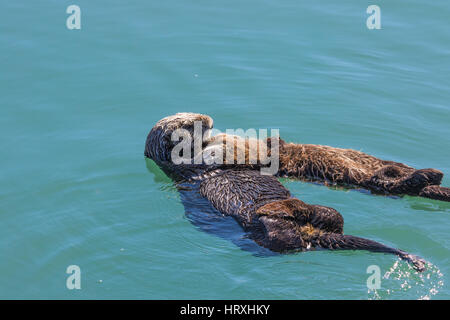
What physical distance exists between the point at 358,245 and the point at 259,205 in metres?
0.99

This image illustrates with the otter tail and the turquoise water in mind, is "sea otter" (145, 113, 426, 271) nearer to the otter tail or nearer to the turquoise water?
the otter tail

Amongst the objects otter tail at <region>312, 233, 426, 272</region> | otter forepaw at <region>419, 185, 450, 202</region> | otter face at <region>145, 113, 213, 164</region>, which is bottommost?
otter tail at <region>312, 233, 426, 272</region>

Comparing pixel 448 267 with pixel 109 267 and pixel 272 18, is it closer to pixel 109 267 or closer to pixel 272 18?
pixel 109 267

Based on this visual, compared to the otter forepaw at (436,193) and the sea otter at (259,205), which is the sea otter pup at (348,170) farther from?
the sea otter at (259,205)

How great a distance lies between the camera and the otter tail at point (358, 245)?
15.8 ft

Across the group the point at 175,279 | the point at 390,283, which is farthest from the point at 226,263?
the point at 390,283

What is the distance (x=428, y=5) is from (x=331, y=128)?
5.08 meters

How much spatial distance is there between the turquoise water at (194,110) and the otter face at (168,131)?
0.27 m

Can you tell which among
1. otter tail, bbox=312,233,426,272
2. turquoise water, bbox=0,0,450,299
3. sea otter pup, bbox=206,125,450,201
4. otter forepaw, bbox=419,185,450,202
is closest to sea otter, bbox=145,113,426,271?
otter tail, bbox=312,233,426,272

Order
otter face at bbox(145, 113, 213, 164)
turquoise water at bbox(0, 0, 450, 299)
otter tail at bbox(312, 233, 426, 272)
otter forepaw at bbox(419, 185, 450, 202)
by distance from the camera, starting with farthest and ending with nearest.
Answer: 1. otter face at bbox(145, 113, 213, 164)
2. otter forepaw at bbox(419, 185, 450, 202)
3. turquoise water at bbox(0, 0, 450, 299)
4. otter tail at bbox(312, 233, 426, 272)

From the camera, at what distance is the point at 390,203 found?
606cm

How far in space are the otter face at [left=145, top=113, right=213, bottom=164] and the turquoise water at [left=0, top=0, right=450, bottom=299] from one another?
0.87 feet

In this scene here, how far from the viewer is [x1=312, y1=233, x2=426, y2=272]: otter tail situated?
4816 mm

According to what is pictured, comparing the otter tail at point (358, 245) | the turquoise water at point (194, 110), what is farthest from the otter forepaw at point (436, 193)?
the otter tail at point (358, 245)
